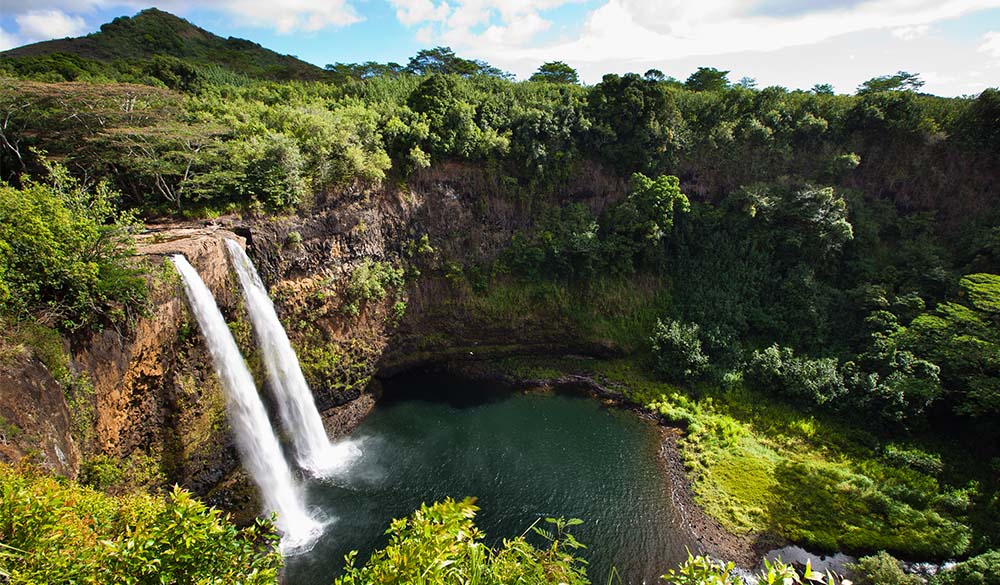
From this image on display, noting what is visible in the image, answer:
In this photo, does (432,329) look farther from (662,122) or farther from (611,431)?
(662,122)

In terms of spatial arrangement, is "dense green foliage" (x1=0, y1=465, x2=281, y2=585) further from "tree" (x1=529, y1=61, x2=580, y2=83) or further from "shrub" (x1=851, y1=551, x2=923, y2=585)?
"tree" (x1=529, y1=61, x2=580, y2=83)

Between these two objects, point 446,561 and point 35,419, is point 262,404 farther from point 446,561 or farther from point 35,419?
point 446,561

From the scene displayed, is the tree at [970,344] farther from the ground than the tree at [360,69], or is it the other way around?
the tree at [360,69]

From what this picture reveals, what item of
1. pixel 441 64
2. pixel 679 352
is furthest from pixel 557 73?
pixel 679 352

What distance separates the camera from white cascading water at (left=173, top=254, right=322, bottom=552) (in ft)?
50.9

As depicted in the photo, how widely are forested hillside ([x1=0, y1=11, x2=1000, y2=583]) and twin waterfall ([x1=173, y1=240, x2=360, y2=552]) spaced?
7.26 ft

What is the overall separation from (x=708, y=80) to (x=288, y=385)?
38147mm

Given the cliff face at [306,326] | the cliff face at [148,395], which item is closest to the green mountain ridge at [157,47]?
the cliff face at [306,326]

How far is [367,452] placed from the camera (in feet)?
68.5

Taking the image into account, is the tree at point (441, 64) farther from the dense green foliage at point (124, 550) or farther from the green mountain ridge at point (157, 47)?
the dense green foliage at point (124, 550)

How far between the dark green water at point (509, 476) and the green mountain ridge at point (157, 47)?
88.8 ft

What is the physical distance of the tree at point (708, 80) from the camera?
37062mm

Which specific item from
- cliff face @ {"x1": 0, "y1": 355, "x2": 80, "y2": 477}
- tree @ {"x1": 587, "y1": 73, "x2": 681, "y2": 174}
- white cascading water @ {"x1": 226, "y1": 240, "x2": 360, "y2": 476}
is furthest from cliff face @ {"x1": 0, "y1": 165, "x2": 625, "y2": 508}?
tree @ {"x1": 587, "y1": 73, "x2": 681, "y2": 174}

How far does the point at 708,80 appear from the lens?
37.6 metres
